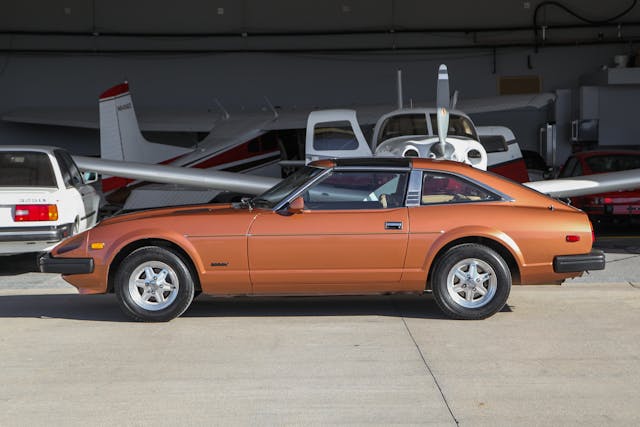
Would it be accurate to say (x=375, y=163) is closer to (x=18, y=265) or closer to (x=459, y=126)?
(x=18, y=265)

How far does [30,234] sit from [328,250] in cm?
378

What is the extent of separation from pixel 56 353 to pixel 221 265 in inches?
58.7

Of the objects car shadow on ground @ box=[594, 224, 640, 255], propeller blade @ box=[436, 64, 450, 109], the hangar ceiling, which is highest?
the hangar ceiling

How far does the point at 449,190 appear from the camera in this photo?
7.49m

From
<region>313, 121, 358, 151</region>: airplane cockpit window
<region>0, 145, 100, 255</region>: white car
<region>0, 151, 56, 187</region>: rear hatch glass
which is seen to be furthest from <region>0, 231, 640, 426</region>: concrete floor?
<region>313, 121, 358, 151</region>: airplane cockpit window

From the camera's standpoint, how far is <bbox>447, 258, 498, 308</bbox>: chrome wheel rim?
7.25 metres

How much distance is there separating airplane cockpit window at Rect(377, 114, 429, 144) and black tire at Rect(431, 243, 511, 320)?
731cm

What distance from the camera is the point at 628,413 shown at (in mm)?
4816

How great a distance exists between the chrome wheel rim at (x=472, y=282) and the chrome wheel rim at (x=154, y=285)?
2201mm

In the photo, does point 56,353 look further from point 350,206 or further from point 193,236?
point 350,206

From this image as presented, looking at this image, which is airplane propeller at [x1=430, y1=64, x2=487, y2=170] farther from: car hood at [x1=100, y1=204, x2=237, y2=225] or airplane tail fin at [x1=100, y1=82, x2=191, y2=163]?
airplane tail fin at [x1=100, y1=82, x2=191, y2=163]

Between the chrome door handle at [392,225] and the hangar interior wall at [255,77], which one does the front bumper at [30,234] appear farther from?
the hangar interior wall at [255,77]

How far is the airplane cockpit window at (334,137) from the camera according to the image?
14719 millimetres

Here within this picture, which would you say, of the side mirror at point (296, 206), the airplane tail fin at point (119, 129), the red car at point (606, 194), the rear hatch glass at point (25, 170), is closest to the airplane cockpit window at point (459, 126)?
A: the red car at point (606, 194)
